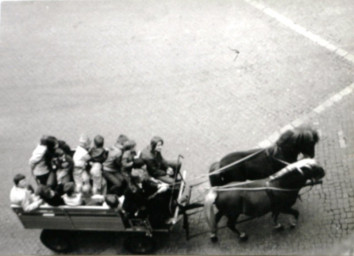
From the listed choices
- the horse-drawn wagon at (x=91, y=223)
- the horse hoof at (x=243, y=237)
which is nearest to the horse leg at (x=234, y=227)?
the horse hoof at (x=243, y=237)

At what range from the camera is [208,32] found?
1295 centimetres

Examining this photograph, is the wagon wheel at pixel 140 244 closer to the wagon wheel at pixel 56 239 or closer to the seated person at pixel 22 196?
the wagon wheel at pixel 56 239

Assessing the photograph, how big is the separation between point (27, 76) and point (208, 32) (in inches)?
172

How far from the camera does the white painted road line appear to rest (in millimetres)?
11964

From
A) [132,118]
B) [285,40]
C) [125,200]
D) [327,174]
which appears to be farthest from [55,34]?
[327,174]

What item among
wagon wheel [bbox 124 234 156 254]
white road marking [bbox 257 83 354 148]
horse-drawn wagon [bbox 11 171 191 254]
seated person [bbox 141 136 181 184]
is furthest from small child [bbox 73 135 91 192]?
white road marking [bbox 257 83 354 148]

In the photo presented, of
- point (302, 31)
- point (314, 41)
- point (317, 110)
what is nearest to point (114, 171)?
point (317, 110)

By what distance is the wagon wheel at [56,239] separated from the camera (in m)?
8.92

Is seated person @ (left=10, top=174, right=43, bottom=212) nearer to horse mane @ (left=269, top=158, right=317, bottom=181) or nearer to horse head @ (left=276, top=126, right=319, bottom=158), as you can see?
horse mane @ (left=269, top=158, right=317, bottom=181)

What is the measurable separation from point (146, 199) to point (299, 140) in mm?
2526

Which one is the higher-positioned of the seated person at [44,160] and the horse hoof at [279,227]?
the seated person at [44,160]

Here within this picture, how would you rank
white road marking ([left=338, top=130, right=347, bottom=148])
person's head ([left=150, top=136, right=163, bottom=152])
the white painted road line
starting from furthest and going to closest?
the white painted road line < white road marking ([left=338, top=130, right=347, bottom=148]) < person's head ([left=150, top=136, right=163, bottom=152])

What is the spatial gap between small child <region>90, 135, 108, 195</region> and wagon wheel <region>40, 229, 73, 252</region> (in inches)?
39.7

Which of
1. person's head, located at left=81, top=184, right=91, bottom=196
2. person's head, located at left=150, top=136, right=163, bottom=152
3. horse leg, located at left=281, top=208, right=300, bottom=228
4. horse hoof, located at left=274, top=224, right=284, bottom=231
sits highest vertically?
person's head, located at left=150, top=136, right=163, bottom=152
